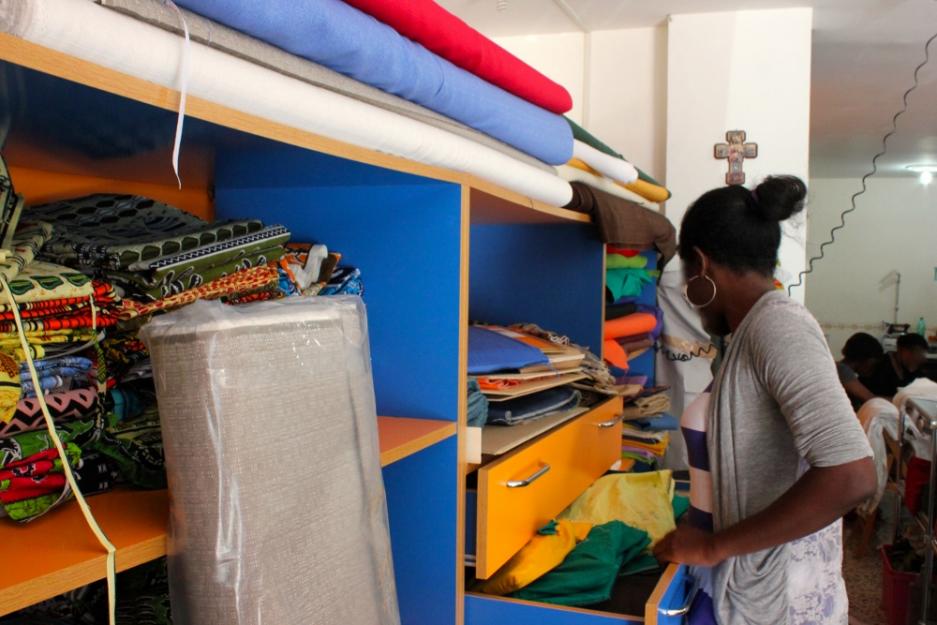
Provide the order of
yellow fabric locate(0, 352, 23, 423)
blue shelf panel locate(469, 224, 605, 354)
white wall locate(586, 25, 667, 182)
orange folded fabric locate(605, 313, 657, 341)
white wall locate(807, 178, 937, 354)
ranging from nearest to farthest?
yellow fabric locate(0, 352, 23, 423) < blue shelf panel locate(469, 224, 605, 354) < orange folded fabric locate(605, 313, 657, 341) < white wall locate(586, 25, 667, 182) < white wall locate(807, 178, 937, 354)

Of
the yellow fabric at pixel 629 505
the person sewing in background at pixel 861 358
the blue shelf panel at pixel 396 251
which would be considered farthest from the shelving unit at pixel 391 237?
the person sewing in background at pixel 861 358

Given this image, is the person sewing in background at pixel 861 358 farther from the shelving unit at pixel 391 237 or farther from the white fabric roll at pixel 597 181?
the shelving unit at pixel 391 237

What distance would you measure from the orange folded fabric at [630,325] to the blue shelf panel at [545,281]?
334mm

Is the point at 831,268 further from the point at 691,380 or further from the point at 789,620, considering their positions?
the point at 789,620

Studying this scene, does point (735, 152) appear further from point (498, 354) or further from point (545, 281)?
point (498, 354)

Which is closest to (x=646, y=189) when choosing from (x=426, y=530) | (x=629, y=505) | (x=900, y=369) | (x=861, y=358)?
(x=629, y=505)

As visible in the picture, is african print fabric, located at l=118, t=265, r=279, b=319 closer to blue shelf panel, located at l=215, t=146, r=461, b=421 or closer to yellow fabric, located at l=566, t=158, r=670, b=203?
blue shelf panel, located at l=215, t=146, r=461, b=421

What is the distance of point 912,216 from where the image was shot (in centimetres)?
938

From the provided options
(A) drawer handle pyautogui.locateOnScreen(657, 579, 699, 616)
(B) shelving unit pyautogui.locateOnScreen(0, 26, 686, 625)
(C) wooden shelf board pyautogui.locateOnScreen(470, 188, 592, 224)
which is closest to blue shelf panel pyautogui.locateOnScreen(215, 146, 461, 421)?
(B) shelving unit pyautogui.locateOnScreen(0, 26, 686, 625)

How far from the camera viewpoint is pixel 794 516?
121 centimetres

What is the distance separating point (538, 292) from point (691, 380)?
4.52ft

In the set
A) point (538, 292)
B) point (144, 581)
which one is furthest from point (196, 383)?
point (538, 292)

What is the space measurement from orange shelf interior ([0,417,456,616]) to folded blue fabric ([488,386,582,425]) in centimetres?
73

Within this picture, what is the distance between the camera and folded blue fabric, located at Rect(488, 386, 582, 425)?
142 cm
